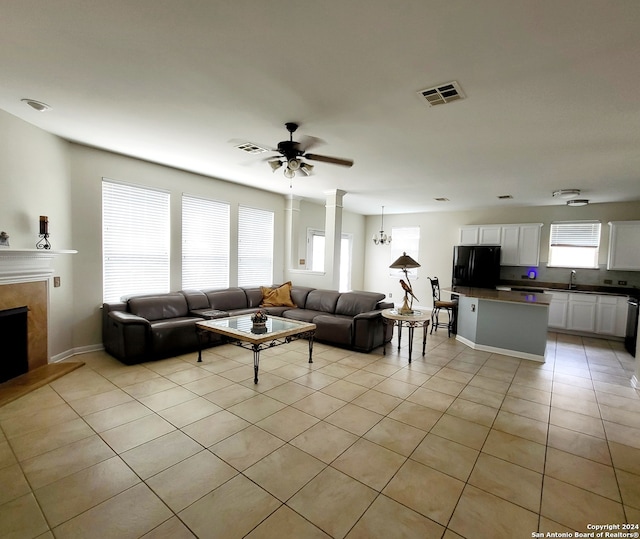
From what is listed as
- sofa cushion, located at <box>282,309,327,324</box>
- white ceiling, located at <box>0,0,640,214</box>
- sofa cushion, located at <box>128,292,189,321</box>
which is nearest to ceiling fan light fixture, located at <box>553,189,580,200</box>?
white ceiling, located at <box>0,0,640,214</box>

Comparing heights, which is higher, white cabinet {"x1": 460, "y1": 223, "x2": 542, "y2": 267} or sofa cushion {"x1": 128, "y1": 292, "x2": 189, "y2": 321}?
white cabinet {"x1": 460, "y1": 223, "x2": 542, "y2": 267}

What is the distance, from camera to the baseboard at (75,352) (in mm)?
3828

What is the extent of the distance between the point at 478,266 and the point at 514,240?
1.05 metres

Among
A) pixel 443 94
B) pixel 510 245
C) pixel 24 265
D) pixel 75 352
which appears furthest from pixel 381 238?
pixel 24 265

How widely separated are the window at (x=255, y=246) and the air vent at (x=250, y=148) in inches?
90.2

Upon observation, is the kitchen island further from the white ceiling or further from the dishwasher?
the white ceiling

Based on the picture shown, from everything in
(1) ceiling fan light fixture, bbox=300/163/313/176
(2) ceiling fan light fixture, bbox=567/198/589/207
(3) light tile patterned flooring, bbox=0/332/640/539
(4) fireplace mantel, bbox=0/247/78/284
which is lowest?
(3) light tile patterned flooring, bbox=0/332/640/539

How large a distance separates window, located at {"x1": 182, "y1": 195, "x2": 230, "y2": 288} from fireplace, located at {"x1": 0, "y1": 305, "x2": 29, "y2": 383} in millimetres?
2194

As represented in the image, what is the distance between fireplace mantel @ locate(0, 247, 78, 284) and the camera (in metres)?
3.08

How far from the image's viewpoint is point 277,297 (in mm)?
6133

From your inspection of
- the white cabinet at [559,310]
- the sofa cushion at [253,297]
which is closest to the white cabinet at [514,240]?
the white cabinet at [559,310]

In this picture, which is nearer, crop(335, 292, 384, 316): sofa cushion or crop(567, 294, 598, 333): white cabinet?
crop(335, 292, 384, 316): sofa cushion

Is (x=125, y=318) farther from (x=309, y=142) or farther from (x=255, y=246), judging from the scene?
(x=309, y=142)

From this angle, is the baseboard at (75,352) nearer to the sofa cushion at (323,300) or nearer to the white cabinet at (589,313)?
the sofa cushion at (323,300)
